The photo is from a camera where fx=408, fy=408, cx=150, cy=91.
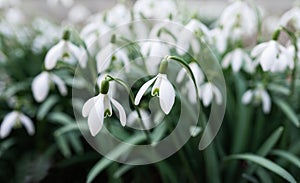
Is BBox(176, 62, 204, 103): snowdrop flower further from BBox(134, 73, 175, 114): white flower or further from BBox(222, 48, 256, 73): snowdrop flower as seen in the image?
BBox(134, 73, 175, 114): white flower

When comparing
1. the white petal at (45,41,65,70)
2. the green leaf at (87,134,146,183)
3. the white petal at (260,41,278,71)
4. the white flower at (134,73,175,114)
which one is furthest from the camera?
the green leaf at (87,134,146,183)

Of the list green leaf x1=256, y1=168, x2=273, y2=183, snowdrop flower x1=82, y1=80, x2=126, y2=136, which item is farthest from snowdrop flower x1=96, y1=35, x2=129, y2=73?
green leaf x1=256, y1=168, x2=273, y2=183

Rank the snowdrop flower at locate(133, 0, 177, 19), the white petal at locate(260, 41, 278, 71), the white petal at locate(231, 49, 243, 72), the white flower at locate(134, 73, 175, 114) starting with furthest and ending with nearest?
1. the snowdrop flower at locate(133, 0, 177, 19)
2. the white petal at locate(231, 49, 243, 72)
3. the white petal at locate(260, 41, 278, 71)
4. the white flower at locate(134, 73, 175, 114)

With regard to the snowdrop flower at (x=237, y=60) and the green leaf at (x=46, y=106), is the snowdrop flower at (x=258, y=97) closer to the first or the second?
the snowdrop flower at (x=237, y=60)

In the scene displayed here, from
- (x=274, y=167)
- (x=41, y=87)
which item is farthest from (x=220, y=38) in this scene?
(x=41, y=87)

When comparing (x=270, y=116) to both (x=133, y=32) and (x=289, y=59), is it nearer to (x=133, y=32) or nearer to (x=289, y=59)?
(x=289, y=59)

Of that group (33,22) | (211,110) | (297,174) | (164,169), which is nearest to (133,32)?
(211,110)

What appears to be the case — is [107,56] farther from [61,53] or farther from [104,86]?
[104,86]
